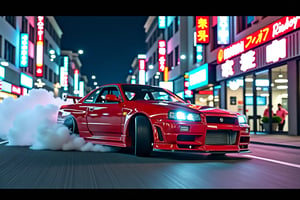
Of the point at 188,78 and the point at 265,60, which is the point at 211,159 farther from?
the point at 188,78

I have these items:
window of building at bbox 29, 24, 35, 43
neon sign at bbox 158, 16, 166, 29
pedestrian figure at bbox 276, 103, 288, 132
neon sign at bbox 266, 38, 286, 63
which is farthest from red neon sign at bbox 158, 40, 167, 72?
neon sign at bbox 266, 38, 286, 63

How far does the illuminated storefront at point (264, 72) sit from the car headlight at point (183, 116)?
35.4ft

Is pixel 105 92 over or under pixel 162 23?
under

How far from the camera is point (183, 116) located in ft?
24.8

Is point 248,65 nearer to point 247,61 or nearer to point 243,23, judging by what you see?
point 247,61

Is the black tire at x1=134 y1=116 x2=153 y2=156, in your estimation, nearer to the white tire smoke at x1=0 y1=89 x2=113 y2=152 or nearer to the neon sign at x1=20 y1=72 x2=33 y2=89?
the white tire smoke at x1=0 y1=89 x2=113 y2=152

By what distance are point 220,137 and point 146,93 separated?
7.17ft

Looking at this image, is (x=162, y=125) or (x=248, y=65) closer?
(x=162, y=125)

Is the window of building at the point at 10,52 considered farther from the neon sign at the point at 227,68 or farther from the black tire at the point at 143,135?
the black tire at the point at 143,135

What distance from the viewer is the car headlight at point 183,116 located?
7523 millimetres

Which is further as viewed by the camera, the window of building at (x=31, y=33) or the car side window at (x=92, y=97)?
the window of building at (x=31, y=33)

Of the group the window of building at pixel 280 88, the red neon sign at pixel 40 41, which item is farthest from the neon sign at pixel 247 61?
the red neon sign at pixel 40 41

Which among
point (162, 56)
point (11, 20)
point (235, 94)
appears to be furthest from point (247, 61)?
point (11, 20)

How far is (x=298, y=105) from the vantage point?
59.3ft
